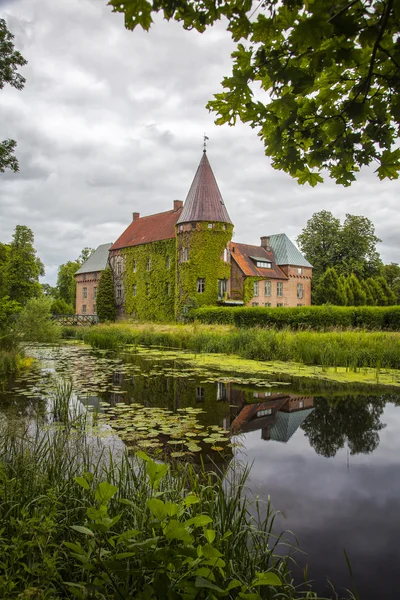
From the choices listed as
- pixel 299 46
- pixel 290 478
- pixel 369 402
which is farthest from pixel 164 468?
pixel 369 402

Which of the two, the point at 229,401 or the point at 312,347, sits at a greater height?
the point at 312,347

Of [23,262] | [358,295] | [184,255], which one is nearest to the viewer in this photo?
[184,255]

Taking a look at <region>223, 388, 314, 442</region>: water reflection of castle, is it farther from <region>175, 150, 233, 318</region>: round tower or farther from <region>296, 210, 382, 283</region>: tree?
<region>296, 210, 382, 283</region>: tree

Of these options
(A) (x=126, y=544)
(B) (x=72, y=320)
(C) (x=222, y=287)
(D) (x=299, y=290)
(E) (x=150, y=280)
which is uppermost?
Answer: (E) (x=150, y=280)

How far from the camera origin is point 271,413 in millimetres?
7371

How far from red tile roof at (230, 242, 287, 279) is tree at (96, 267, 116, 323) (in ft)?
42.7

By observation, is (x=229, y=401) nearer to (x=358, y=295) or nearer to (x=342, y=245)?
(x=358, y=295)

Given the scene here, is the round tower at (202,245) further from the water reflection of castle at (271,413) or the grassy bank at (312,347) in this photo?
the water reflection of castle at (271,413)

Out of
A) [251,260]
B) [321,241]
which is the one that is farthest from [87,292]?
[321,241]

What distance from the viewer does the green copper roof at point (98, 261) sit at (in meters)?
48.3

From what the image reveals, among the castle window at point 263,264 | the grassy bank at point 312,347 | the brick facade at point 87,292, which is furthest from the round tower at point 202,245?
the brick facade at point 87,292

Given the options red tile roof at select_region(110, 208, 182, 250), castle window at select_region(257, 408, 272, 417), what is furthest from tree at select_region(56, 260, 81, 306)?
castle window at select_region(257, 408, 272, 417)

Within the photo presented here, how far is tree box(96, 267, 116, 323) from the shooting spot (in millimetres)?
42031

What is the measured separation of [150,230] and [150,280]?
17.8 feet
